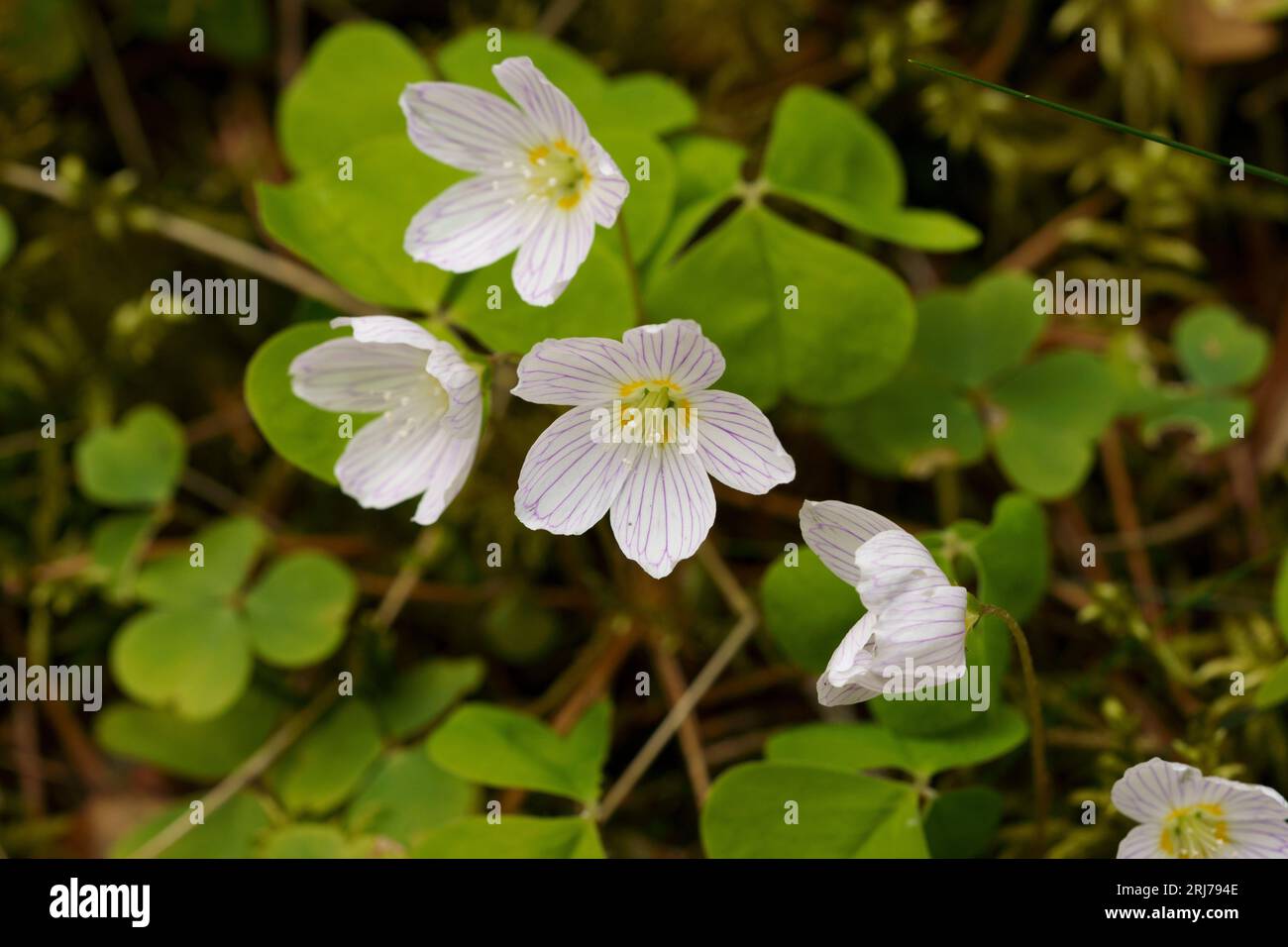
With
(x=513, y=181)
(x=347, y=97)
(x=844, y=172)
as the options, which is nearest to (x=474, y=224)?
(x=513, y=181)

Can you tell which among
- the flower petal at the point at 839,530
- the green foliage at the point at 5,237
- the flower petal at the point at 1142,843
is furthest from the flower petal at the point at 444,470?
the green foliage at the point at 5,237

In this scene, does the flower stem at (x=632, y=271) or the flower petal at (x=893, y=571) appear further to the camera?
the flower stem at (x=632, y=271)

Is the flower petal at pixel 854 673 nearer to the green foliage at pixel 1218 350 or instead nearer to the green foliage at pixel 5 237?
the green foliage at pixel 1218 350

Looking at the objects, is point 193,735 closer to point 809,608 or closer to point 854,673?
point 809,608

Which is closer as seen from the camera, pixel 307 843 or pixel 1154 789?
pixel 1154 789

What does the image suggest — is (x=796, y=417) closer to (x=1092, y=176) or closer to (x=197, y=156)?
(x=1092, y=176)

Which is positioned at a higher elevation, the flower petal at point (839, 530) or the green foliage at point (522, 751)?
the flower petal at point (839, 530)
